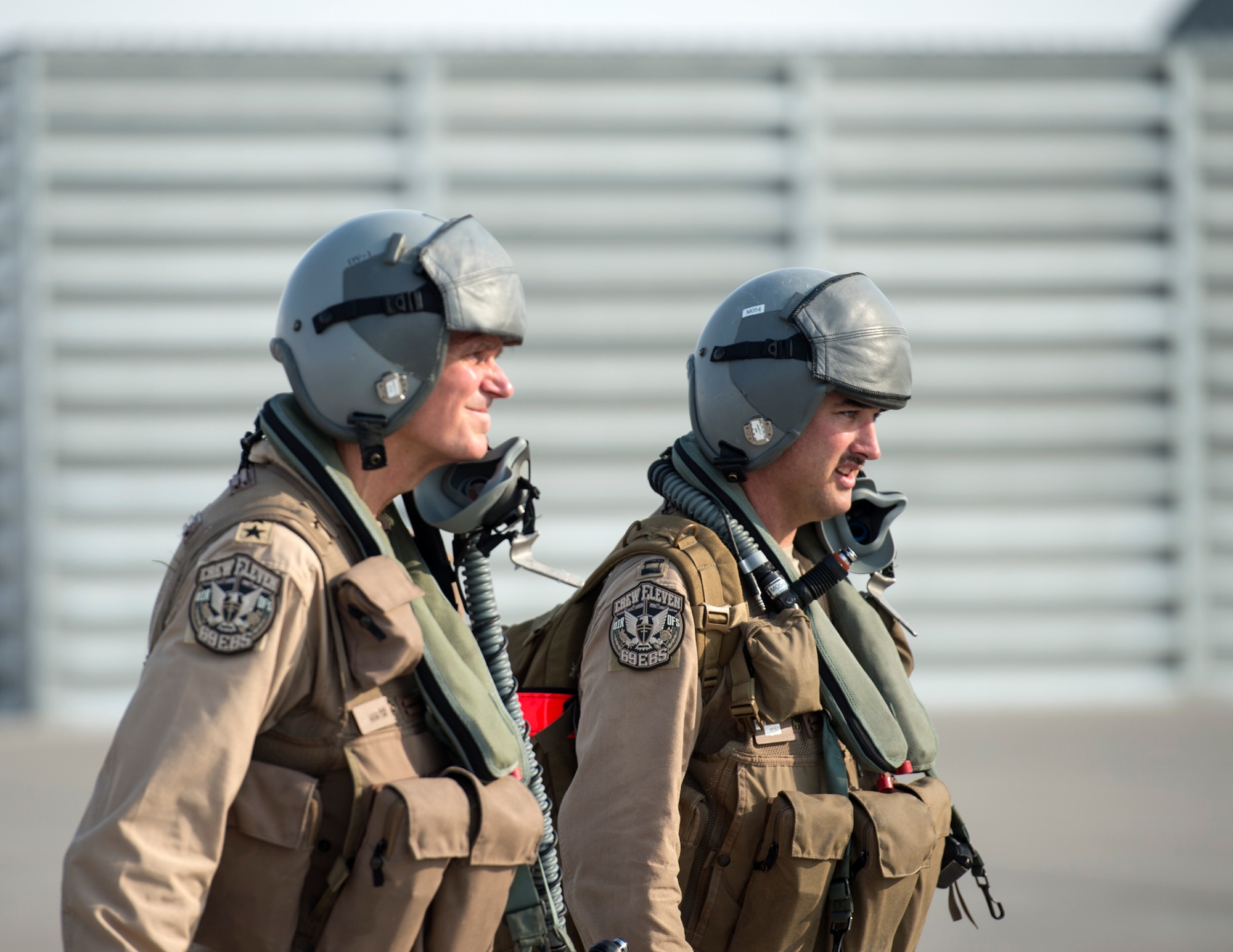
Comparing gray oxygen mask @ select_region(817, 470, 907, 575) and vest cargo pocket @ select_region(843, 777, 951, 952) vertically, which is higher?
gray oxygen mask @ select_region(817, 470, 907, 575)

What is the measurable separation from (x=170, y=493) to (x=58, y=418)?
0.84 meters

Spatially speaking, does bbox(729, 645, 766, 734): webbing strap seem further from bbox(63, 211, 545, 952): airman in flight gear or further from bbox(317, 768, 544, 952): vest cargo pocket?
bbox(317, 768, 544, 952): vest cargo pocket

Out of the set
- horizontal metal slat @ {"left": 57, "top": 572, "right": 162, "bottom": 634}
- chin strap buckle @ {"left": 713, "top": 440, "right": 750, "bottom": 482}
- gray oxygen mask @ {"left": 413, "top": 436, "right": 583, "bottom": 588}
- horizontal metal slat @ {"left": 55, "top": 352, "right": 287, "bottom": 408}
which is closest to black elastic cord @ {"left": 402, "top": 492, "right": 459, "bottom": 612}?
gray oxygen mask @ {"left": 413, "top": 436, "right": 583, "bottom": 588}

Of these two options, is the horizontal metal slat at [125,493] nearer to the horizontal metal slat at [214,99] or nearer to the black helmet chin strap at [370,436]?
the horizontal metal slat at [214,99]

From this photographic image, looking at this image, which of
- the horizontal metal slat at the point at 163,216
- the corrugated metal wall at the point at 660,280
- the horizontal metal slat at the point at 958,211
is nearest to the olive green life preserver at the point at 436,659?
the corrugated metal wall at the point at 660,280

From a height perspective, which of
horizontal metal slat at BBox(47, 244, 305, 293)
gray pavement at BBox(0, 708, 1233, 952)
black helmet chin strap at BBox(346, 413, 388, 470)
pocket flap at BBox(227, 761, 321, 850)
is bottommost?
gray pavement at BBox(0, 708, 1233, 952)

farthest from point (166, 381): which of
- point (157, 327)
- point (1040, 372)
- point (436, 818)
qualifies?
point (436, 818)

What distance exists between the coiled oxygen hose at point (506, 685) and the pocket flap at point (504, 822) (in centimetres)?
19

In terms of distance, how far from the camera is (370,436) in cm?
194

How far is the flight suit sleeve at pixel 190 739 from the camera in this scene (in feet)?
4.83

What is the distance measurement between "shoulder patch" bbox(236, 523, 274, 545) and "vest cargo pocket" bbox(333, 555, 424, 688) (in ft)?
0.37

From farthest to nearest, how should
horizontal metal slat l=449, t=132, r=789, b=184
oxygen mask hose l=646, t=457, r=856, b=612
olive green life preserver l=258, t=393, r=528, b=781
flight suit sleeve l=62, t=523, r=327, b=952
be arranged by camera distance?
1. horizontal metal slat l=449, t=132, r=789, b=184
2. oxygen mask hose l=646, t=457, r=856, b=612
3. olive green life preserver l=258, t=393, r=528, b=781
4. flight suit sleeve l=62, t=523, r=327, b=952

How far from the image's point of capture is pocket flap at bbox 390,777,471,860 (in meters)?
1.68

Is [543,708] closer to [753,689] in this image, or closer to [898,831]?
[753,689]
